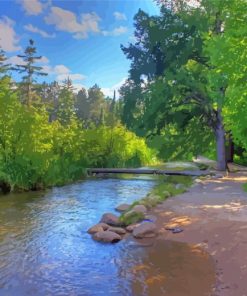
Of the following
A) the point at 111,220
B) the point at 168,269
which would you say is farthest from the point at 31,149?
the point at 168,269

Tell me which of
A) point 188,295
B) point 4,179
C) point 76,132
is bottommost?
point 188,295

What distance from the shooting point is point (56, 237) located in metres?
11.7

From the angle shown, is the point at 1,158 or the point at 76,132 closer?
the point at 1,158

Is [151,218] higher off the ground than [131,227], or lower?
higher

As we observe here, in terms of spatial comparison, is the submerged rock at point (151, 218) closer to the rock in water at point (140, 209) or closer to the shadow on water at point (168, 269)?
the rock in water at point (140, 209)

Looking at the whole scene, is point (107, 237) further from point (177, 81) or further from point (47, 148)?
point (177, 81)

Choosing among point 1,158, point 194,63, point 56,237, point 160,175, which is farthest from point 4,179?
point 194,63

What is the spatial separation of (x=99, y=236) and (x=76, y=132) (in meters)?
17.9

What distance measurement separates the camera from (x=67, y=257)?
32.4 feet

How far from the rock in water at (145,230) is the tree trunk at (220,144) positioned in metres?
15.0

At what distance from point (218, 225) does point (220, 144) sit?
15353 millimetres

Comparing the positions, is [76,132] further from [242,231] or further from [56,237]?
[242,231]

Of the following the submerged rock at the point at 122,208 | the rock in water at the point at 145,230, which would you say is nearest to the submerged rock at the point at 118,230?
the rock in water at the point at 145,230

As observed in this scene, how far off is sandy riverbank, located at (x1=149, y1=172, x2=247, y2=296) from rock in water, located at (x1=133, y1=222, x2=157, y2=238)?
0.86 ft
